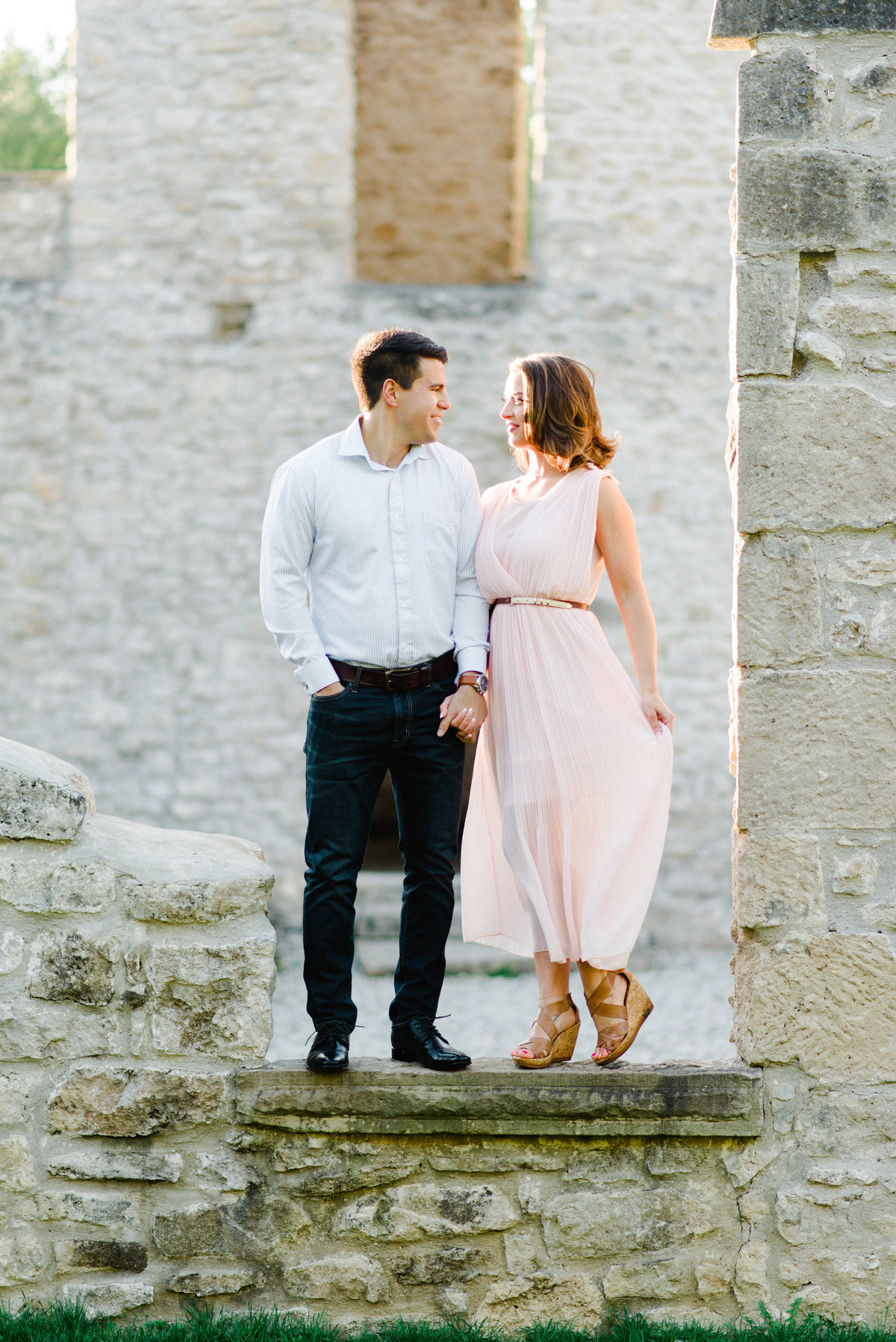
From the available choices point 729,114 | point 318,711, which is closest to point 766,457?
point 318,711

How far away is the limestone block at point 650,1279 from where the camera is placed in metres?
2.73

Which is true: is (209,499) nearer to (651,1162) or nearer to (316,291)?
(316,291)

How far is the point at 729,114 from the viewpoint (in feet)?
25.0

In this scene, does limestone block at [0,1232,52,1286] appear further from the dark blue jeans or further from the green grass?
the dark blue jeans

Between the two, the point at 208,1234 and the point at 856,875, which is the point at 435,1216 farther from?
the point at 856,875

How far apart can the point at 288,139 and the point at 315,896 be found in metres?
6.00

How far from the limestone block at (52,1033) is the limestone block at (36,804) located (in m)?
0.37

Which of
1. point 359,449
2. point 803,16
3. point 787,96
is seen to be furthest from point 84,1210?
point 803,16

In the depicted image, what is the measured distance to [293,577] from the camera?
286 cm

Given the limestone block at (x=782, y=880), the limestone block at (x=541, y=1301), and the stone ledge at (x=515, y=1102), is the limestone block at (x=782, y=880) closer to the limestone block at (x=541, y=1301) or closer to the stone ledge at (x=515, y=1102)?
the stone ledge at (x=515, y=1102)

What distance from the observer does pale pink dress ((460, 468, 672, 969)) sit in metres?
2.84

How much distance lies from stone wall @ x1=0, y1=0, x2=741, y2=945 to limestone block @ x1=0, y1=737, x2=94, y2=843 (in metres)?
4.83

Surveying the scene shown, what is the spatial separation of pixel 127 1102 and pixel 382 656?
1.11 m

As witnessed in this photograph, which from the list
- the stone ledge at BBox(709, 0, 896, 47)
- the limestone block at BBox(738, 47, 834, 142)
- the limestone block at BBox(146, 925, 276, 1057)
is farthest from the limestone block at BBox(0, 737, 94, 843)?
the stone ledge at BBox(709, 0, 896, 47)
